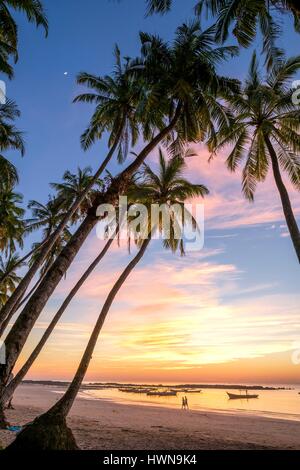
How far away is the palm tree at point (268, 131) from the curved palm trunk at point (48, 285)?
4.96 meters

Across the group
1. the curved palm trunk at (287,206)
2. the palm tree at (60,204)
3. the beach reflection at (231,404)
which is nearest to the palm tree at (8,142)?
the palm tree at (60,204)

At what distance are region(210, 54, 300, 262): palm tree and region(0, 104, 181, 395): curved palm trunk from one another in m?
4.96

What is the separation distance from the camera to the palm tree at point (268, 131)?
12992mm

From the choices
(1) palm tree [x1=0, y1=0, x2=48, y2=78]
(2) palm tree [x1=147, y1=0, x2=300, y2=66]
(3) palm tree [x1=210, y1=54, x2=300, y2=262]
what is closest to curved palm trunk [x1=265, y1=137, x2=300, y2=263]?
(3) palm tree [x1=210, y1=54, x2=300, y2=262]

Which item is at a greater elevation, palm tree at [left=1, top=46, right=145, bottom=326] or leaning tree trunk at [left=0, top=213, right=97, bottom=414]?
palm tree at [left=1, top=46, right=145, bottom=326]

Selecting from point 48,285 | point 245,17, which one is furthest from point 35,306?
point 245,17

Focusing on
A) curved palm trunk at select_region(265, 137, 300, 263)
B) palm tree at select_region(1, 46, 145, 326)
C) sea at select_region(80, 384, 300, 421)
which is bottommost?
sea at select_region(80, 384, 300, 421)

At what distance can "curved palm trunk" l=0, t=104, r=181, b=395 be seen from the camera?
7.57m

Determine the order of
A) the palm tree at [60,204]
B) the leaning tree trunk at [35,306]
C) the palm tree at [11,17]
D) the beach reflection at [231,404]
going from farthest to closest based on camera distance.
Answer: the beach reflection at [231,404] → the palm tree at [60,204] → the palm tree at [11,17] → the leaning tree trunk at [35,306]

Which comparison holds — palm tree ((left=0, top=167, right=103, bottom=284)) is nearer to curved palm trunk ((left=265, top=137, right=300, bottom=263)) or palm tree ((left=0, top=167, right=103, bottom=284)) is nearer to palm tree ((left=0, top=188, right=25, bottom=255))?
palm tree ((left=0, top=188, right=25, bottom=255))

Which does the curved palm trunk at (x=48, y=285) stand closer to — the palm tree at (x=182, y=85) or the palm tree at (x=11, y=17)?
the palm tree at (x=182, y=85)
